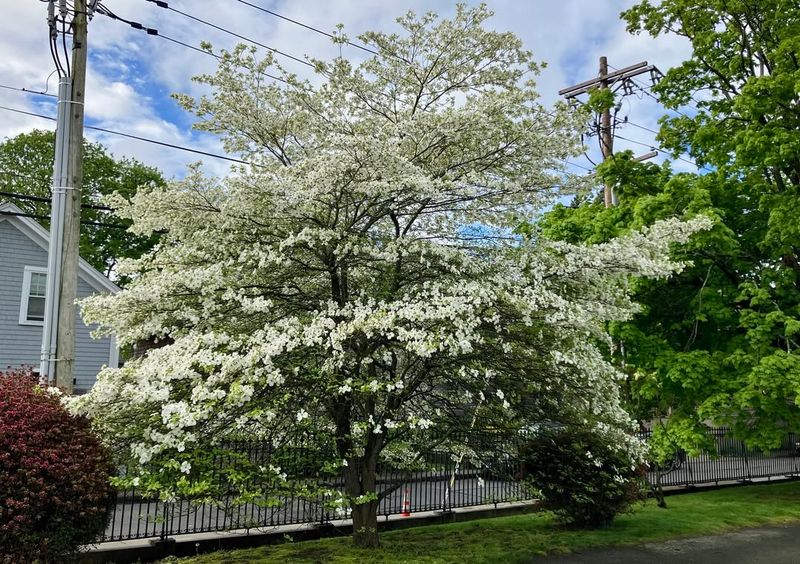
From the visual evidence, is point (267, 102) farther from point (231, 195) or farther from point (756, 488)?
point (756, 488)

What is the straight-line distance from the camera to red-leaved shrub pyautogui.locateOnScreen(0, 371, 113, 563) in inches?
212

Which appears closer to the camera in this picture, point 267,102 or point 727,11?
point 267,102

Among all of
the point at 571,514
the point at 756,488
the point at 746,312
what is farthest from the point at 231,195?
the point at 756,488

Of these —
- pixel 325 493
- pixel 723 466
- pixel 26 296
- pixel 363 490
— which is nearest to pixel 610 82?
pixel 723 466

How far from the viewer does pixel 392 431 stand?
8.23 meters

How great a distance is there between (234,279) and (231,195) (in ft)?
3.22

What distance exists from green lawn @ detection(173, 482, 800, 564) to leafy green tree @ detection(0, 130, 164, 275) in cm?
2386

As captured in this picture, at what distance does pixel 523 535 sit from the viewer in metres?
9.54

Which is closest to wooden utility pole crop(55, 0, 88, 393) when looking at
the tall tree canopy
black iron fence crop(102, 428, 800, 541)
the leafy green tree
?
black iron fence crop(102, 428, 800, 541)

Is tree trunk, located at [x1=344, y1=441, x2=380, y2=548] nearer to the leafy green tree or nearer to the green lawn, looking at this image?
the green lawn

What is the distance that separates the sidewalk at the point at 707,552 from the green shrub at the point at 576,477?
893 millimetres

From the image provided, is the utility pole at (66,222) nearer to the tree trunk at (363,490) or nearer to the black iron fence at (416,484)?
the black iron fence at (416,484)

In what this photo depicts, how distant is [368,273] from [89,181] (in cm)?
2792

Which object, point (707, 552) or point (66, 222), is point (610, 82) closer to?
point (707, 552)
